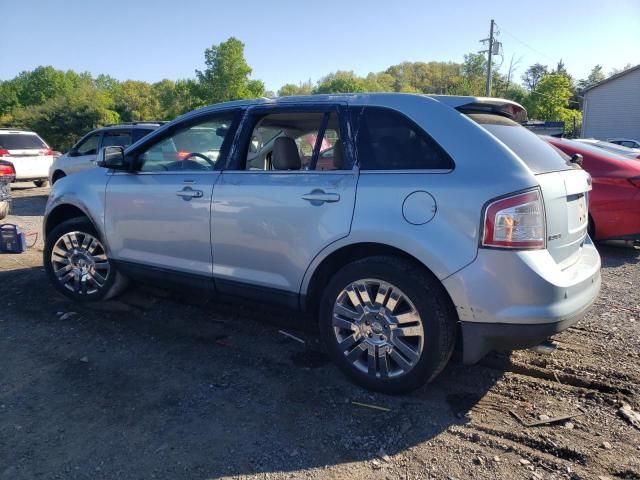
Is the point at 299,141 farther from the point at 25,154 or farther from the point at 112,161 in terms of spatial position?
the point at 25,154

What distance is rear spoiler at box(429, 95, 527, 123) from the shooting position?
3190mm

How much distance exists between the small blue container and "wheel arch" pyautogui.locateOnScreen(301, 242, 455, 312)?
184 inches

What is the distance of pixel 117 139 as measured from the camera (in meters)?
10.4

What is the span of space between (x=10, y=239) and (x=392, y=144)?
541cm

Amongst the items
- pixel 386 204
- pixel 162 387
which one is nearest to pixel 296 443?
pixel 162 387

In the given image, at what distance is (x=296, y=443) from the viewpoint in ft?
9.07

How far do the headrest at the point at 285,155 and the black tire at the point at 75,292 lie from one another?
6.48 ft

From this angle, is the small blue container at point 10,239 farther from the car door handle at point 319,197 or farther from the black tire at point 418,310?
the black tire at point 418,310

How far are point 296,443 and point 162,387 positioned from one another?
3.58ft

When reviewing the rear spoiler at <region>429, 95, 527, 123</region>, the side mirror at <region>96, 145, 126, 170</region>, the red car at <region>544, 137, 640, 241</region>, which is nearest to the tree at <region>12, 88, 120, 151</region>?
the side mirror at <region>96, 145, 126, 170</region>

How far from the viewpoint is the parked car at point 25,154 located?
14.0 meters

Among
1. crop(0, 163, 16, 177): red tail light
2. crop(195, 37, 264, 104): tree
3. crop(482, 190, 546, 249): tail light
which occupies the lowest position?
crop(482, 190, 546, 249): tail light

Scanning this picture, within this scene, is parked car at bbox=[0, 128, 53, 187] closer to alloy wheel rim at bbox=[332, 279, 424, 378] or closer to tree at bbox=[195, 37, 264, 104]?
alloy wheel rim at bbox=[332, 279, 424, 378]

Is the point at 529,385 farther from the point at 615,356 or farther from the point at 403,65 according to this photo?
the point at 403,65
